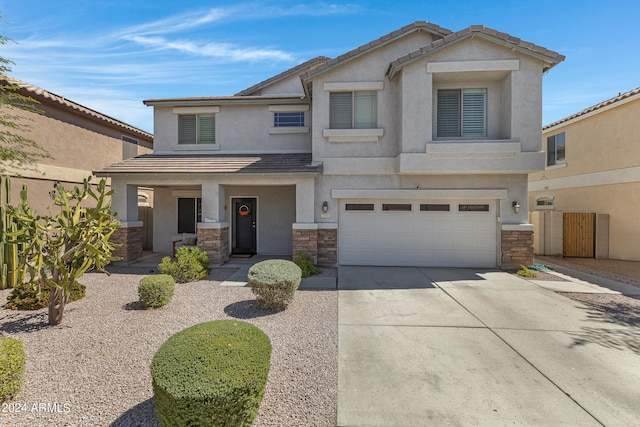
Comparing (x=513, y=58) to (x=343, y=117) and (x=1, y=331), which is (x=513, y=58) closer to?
(x=343, y=117)

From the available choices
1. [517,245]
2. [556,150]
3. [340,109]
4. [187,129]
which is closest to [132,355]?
[340,109]

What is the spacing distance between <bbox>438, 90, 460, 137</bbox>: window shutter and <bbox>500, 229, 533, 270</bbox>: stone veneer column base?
4174mm

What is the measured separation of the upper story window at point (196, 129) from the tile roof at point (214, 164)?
2.72 feet

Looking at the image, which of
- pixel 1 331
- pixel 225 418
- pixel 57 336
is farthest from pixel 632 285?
pixel 1 331

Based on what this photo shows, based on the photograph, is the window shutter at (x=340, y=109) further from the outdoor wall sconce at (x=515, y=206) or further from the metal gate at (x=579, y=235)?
the metal gate at (x=579, y=235)

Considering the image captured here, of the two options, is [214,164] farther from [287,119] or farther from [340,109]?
[340,109]

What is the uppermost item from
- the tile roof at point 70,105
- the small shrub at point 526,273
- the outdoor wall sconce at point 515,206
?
the tile roof at point 70,105

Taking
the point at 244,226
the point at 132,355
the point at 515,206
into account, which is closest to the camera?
the point at 132,355

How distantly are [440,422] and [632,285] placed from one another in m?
9.92

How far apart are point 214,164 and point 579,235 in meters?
16.8

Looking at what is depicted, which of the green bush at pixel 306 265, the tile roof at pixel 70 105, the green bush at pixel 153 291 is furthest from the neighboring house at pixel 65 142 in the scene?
the green bush at pixel 306 265

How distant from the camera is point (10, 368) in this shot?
130 inches

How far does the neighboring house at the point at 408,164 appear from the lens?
9.59 meters

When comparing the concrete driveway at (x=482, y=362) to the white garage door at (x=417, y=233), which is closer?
the concrete driveway at (x=482, y=362)
